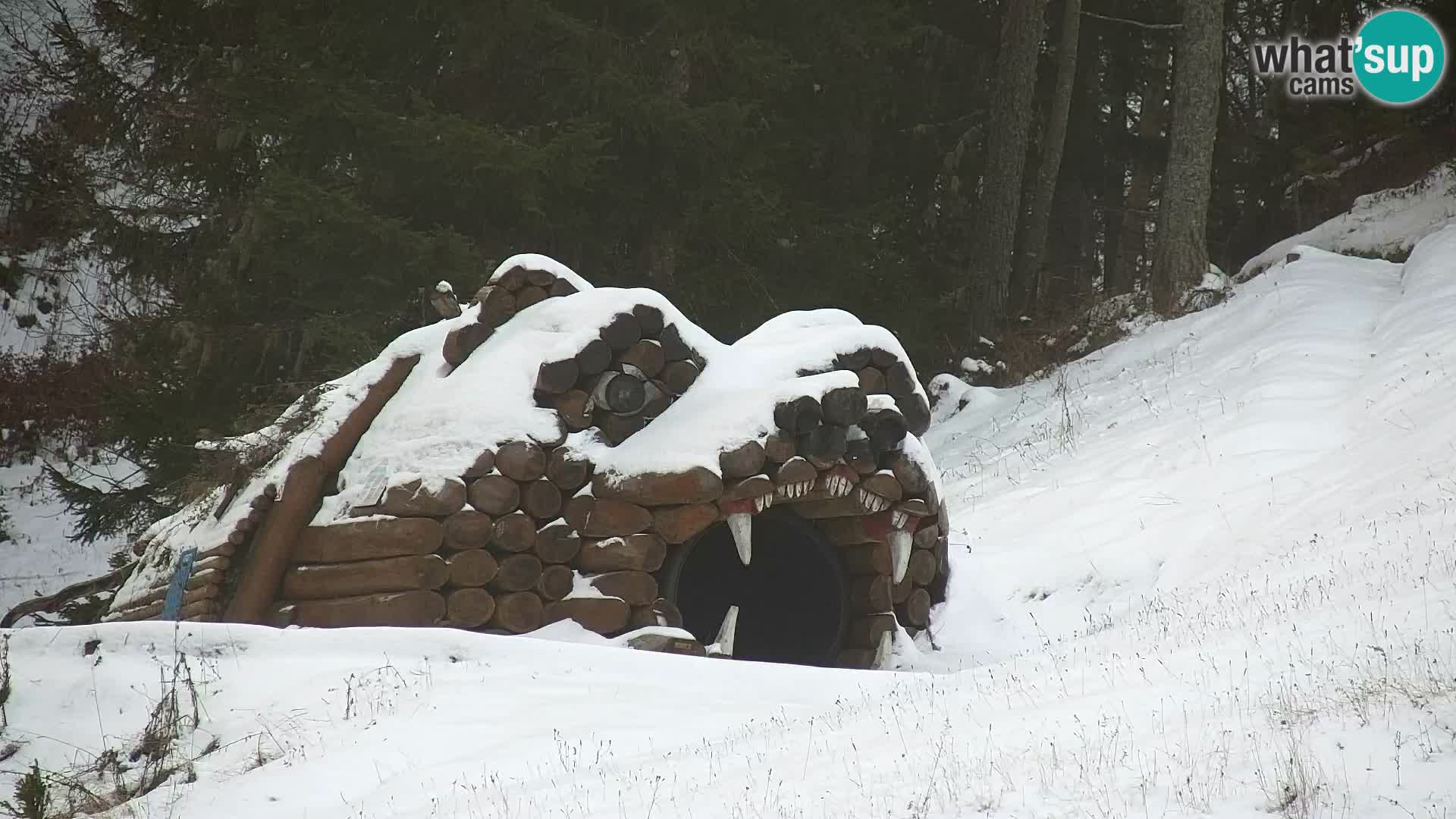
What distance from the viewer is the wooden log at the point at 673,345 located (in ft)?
28.1

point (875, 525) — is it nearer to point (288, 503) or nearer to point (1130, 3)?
point (288, 503)

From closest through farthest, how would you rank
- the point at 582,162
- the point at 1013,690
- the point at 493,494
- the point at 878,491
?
the point at 1013,690, the point at 493,494, the point at 878,491, the point at 582,162

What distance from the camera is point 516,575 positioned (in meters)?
7.87

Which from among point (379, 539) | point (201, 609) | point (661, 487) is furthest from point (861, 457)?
point (201, 609)

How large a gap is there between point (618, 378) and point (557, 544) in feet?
3.59

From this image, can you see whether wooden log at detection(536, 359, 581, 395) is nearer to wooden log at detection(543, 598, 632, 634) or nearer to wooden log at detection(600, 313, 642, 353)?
wooden log at detection(600, 313, 642, 353)

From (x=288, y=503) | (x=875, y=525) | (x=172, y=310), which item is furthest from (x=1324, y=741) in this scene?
(x=172, y=310)

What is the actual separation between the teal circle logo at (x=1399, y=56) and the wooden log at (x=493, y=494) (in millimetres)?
12364

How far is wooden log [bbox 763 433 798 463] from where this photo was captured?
8047 mm

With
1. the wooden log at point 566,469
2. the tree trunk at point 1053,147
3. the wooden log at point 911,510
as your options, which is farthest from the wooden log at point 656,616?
the tree trunk at point 1053,147

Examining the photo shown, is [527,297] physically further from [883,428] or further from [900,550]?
[900,550]

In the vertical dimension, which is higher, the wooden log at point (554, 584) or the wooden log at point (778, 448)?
the wooden log at point (778, 448)

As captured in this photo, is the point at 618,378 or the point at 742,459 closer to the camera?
the point at 742,459

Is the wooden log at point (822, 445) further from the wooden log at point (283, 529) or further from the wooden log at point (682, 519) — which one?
the wooden log at point (283, 529)
